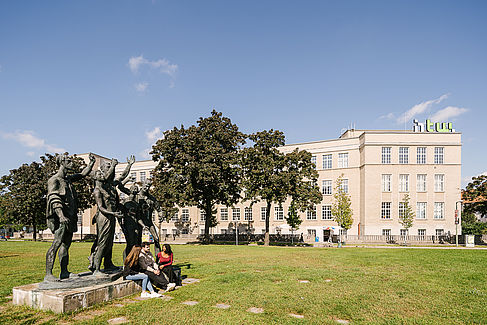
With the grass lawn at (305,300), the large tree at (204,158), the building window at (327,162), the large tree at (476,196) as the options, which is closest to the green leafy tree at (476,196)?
the large tree at (476,196)

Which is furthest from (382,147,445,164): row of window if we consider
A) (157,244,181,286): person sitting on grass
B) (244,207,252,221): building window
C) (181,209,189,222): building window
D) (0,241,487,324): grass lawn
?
(157,244,181,286): person sitting on grass

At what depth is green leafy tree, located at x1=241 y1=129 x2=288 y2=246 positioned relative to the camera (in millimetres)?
32500

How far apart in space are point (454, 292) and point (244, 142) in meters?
26.9

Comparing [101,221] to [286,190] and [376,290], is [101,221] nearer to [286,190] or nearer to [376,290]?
[376,290]

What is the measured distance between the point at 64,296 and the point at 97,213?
2.51 metres

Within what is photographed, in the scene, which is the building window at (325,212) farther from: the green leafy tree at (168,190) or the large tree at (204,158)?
the green leafy tree at (168,190)

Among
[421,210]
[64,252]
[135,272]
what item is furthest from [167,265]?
[421,210]

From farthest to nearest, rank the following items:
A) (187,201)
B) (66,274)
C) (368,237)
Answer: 1. (368,237)
2. (187,201)
3. (66,274)

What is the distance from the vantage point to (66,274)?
840 centimetres

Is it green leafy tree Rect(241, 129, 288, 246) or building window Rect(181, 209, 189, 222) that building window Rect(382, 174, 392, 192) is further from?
building window Rect(181, 209, 189, 222)

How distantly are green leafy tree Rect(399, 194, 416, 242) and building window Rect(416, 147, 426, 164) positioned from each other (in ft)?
18.9

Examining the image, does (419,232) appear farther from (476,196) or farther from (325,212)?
(325,212)

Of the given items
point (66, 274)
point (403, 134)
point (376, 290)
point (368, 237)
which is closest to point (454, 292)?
point (376, 290)

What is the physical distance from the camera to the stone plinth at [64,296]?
723cm
